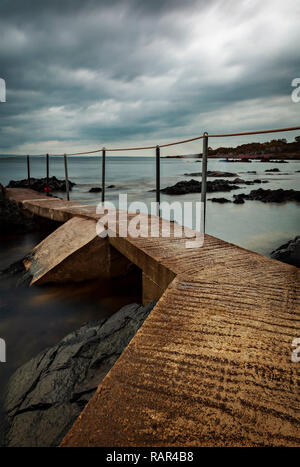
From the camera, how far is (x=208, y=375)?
972 millimetres

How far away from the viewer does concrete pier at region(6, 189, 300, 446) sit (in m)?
0.78

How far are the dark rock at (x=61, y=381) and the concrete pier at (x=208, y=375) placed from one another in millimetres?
638

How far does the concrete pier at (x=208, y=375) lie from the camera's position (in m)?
0.78

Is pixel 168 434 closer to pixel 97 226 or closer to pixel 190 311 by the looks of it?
pixel 190 311

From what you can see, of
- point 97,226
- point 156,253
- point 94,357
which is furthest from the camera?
point 97,226

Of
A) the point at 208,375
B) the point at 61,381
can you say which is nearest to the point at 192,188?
the point at 61,381

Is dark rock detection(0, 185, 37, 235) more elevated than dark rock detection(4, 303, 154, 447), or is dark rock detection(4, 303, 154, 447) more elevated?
dark rock detection(0, 185, 37, 235)

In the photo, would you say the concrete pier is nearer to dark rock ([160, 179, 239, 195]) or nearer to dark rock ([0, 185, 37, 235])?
dark rock ([0, 185, 37, 235])

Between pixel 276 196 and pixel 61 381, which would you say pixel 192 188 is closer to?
pixel 276 196

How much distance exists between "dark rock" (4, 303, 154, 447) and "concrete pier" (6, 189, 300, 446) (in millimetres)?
638

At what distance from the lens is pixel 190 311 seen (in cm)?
138

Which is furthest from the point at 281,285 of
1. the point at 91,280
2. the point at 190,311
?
the point at 91,280

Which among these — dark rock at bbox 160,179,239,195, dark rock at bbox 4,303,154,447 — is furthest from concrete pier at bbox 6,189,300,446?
dark rock at bbox 160,179,239,195
